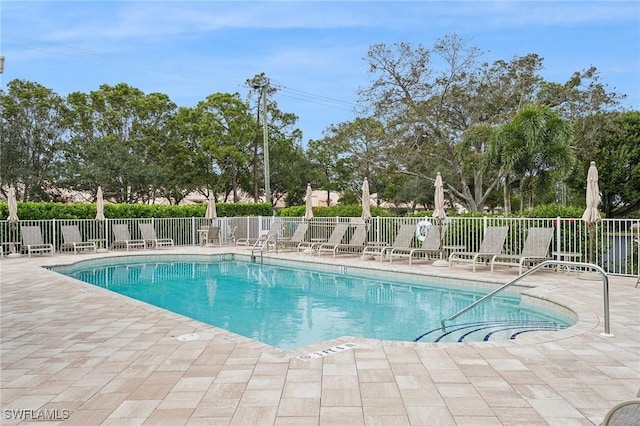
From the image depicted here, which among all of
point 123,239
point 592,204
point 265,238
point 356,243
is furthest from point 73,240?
point 592,204

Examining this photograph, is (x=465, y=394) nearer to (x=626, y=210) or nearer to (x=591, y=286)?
(x=591, y=286)

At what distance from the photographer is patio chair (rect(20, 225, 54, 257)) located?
14.2 m

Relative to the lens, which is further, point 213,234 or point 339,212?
point 339,212

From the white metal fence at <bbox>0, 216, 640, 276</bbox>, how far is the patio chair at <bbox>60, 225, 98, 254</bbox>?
55cm

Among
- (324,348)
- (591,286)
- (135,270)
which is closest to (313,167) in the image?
(135,270)

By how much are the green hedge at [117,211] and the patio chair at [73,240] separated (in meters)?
1.32

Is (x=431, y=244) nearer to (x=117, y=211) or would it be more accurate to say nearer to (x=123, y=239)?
(x=123, y=239)

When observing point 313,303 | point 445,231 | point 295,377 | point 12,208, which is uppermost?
point 12,208

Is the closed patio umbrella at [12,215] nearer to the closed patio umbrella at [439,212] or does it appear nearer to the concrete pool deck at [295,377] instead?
the concrete pool deck at [295,377]

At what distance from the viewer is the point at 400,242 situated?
12164 millimetres

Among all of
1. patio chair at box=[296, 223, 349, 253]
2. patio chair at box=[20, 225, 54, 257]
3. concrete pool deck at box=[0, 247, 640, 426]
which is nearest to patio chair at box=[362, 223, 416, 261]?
patio chair at box=[296, 223, 349, 253]

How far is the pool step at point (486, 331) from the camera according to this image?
574 centimetres

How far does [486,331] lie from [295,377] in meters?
3.45

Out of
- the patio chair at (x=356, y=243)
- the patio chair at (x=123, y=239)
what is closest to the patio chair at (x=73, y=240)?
the patio chair at (x=123, y=239)
